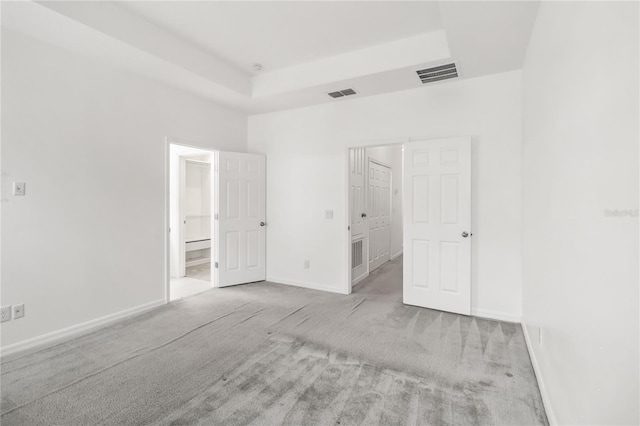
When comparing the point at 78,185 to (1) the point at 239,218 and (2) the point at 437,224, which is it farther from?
(2) the point at 437,224

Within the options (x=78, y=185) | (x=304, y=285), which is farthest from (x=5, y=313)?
(x=304, y=285)

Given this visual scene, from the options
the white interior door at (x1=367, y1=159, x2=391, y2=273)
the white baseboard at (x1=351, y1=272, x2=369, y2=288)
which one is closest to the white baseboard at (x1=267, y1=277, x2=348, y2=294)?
the white baseboard at (x1=351, y1=272, x2=369, y2=288)

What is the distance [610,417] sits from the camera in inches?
38.7

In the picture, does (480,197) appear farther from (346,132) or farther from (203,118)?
(203,118)

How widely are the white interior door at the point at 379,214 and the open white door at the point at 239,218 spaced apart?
193 cm

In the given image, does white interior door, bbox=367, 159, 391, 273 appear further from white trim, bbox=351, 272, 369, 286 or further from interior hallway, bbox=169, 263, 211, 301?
interior hallway, bbox=169, 263, 211, 301

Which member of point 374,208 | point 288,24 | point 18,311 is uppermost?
point 288,24

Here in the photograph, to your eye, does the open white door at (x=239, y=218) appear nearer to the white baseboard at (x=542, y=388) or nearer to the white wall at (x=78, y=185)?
the white wall at (x=78, y=185)

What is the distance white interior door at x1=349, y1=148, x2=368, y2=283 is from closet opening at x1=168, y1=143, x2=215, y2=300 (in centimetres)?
212

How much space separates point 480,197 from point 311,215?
2.27 m

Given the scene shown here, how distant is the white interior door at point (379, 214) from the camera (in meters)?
5.58

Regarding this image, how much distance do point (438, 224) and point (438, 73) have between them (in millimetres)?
1698

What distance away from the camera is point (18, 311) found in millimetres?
2598

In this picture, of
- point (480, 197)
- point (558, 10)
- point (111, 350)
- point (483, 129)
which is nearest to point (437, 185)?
point (480, 197)
